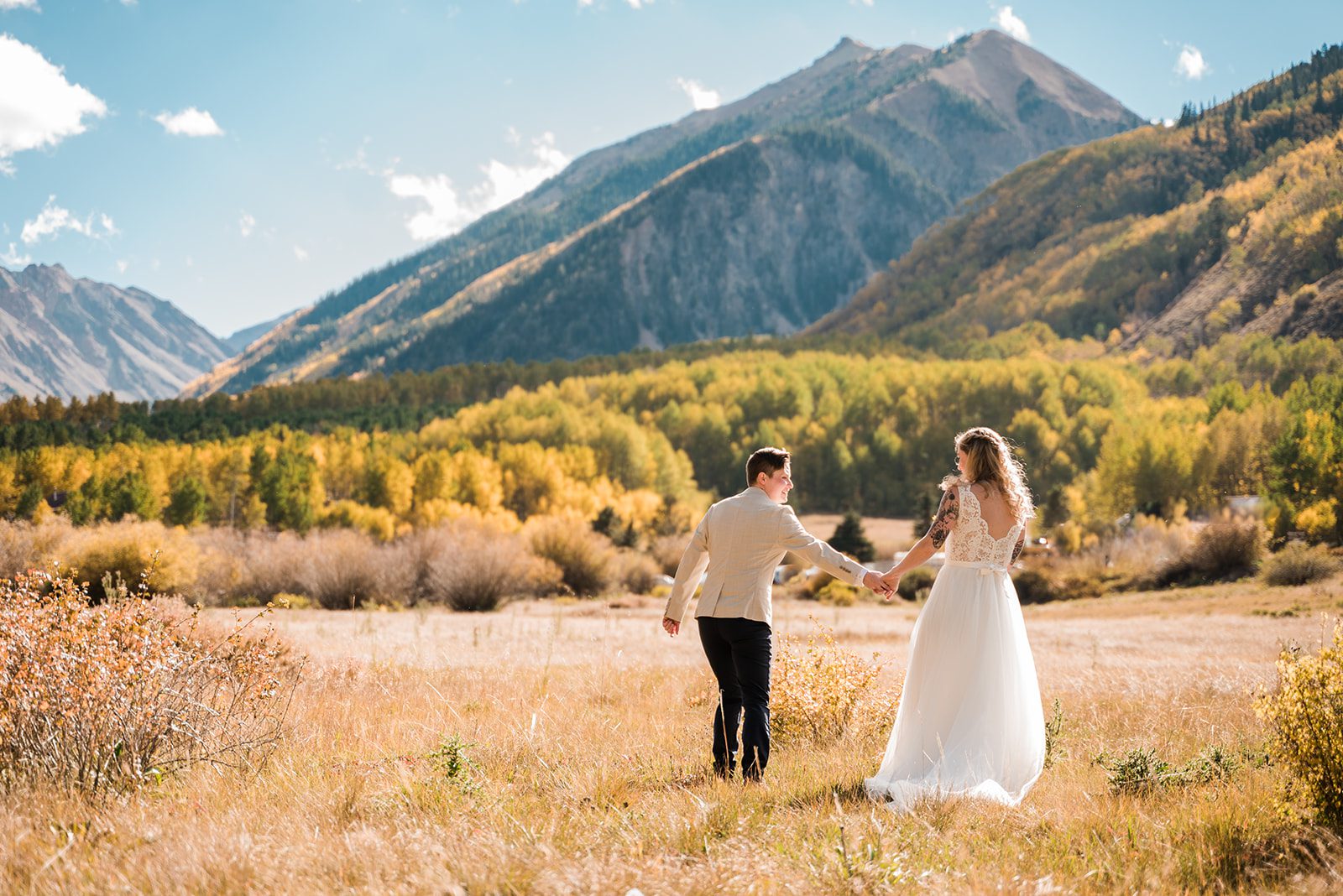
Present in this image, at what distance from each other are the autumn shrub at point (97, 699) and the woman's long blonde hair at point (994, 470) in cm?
440

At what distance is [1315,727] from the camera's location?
14.3ft

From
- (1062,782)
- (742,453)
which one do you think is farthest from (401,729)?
(742,453)

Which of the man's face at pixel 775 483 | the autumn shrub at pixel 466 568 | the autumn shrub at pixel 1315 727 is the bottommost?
the autumn shrub at pixel 466 568

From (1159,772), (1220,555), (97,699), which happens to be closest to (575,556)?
(1220,555)

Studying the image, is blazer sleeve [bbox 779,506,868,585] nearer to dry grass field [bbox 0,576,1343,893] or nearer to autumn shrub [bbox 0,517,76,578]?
dry grass field [bbox 0,576,1343,893]

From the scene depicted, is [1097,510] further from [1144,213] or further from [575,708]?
[1144,213]

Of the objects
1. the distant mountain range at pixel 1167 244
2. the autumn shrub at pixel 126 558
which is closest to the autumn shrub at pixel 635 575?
the autumn shrub at pixel 126 558

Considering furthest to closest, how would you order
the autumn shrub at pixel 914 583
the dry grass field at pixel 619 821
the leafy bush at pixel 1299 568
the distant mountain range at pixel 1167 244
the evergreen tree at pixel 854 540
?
the distant mountain range at pixel 1167 244
the evergreen tree at pixel 854 540
the autumn shrub at pixel 914 583
the leafy bush at pixel 1299 568
the dry grass field at pixel 619 821

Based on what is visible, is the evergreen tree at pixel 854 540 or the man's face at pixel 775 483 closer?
the man's face at pixel 775 483

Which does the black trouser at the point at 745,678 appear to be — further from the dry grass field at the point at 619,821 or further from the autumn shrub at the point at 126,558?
the autumn shrub at the point at 126,558

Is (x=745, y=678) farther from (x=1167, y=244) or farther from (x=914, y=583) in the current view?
(x=1167, y=244)

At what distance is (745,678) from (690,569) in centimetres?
72

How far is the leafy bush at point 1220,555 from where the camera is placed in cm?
3700

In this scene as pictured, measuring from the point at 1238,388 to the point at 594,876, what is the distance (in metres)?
78.0
